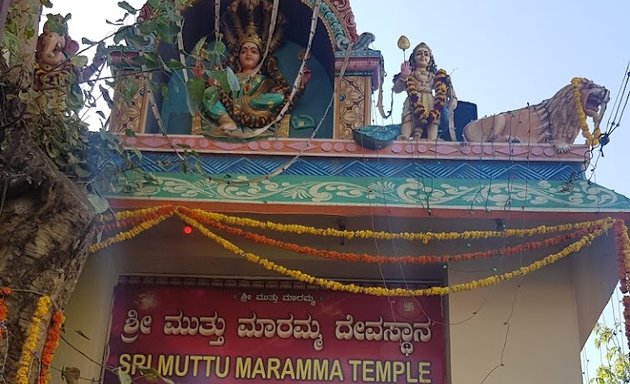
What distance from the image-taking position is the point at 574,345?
23.1 ft

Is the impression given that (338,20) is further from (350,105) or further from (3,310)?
(3,310)

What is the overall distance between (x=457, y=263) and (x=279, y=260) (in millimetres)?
1409

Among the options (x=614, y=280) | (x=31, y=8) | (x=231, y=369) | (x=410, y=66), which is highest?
(x=410, y=66)

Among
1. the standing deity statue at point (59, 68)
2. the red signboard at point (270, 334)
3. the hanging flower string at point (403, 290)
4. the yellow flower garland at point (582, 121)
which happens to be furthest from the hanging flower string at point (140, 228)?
the yellow flower garland at point (582, 121)

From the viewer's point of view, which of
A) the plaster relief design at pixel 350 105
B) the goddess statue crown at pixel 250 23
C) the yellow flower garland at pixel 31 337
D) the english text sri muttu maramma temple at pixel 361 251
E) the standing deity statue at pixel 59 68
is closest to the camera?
the yellow flower garland at pixel 31 337

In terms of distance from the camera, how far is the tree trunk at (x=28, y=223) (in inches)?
194

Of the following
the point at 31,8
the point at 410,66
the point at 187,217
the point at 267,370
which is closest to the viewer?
the point at 31,8

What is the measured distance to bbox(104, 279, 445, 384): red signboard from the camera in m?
7.24

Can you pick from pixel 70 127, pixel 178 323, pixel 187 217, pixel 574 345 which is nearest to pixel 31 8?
pixel 70 127

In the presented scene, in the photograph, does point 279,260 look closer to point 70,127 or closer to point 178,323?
point 178,323

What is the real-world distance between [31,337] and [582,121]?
4335 millimetres

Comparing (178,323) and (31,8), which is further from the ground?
(31,8)

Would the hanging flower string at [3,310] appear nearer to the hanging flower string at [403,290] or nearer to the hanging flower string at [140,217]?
the hanging flower string at [140,217]

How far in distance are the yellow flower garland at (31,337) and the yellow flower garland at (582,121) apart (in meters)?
4.18
